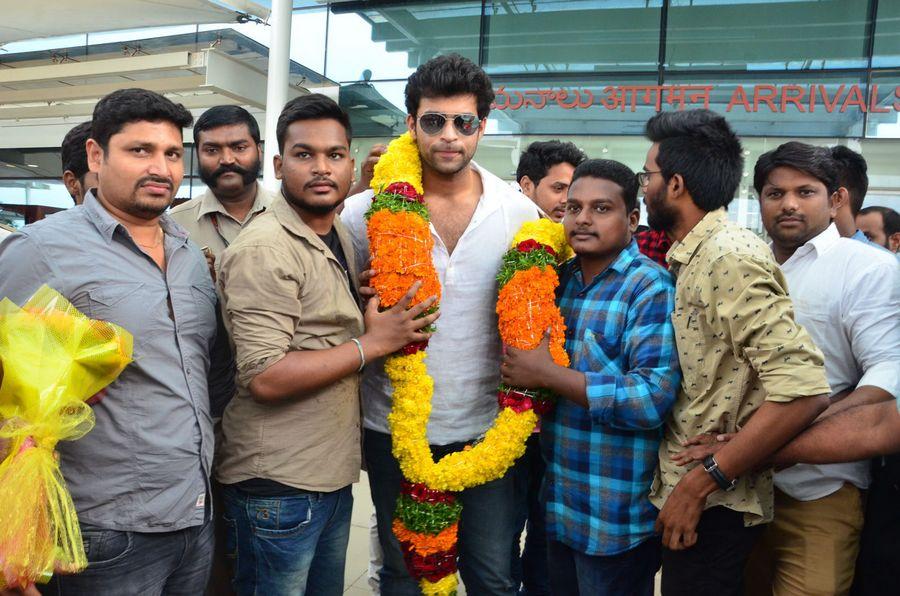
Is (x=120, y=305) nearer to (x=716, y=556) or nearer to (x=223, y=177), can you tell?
(x=223, y=177)

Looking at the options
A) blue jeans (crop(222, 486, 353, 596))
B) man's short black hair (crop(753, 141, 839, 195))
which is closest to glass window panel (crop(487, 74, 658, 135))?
man's short black hair (crop(753, 141, 839, 195))

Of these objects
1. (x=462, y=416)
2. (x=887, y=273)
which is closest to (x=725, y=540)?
(x=462, y=416)

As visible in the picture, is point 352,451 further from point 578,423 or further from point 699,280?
point 699,280

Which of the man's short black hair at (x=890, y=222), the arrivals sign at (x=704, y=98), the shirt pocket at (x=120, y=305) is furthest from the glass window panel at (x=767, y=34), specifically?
the shirt pocket at (x=120, y=305)

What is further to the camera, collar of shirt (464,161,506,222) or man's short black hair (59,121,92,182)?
man's short black hair (59,121,92,182)

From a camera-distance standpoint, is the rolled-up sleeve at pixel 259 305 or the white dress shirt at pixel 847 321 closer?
the rolled-up sleeve at pixel 259 305

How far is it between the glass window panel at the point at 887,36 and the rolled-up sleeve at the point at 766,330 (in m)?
10.4

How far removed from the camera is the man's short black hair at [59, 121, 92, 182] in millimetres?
3256

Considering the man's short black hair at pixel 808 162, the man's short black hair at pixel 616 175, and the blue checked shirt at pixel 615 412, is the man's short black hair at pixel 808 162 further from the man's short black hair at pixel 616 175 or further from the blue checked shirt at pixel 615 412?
the blue checked shirt at pixel 615 412

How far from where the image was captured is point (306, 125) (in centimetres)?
263

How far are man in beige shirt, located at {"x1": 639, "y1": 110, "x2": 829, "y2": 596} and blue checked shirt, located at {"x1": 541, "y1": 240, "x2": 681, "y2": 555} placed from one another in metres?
0.07

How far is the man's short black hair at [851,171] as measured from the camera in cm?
347

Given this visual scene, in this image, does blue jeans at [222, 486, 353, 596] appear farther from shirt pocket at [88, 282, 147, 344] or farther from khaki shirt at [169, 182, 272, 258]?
khaki shirt at [169, 182, 272, 258]

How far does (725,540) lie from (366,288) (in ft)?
5.23
